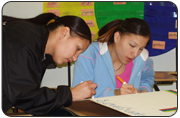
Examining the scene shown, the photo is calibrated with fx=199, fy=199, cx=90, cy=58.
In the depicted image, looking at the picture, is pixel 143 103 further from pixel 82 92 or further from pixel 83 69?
pixel 83 69

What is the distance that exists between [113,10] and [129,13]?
0.58 feet

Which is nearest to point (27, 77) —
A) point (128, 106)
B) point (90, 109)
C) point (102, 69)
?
point (90, 109)

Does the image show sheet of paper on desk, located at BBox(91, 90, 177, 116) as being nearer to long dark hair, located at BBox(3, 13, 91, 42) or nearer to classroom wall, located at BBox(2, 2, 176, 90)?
long dark hair, located at BBox(3, 13, 91, 42)

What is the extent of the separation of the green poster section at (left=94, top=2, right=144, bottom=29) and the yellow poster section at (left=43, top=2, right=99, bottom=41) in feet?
0.19

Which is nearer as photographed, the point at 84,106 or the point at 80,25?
the point at 84,106

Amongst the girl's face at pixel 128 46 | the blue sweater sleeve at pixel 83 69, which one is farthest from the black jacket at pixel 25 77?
the girl's face at pixel 128 46

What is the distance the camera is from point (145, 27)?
118cm

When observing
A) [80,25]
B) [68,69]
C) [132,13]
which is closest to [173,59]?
[132,13]

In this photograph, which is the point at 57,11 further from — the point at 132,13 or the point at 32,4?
the point at 132,13

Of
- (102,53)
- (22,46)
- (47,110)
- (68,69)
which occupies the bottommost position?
(68,69)

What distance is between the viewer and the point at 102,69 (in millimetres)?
1258

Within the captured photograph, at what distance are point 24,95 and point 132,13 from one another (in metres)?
1.76

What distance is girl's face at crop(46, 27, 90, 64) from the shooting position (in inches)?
36.7

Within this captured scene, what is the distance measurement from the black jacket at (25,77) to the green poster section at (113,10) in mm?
1479
